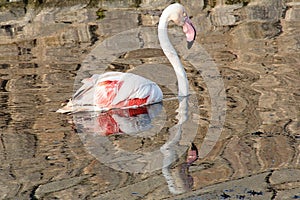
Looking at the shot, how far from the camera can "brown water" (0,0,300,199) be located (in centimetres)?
603

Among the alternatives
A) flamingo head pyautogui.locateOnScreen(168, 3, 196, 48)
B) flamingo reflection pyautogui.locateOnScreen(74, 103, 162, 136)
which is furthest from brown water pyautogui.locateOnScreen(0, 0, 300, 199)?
flamingo head pyautogui.locateOnScreen(168, 3, 196, 48)

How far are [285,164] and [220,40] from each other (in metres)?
4.75

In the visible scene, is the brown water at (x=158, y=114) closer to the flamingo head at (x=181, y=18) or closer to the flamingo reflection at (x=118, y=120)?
the flamingo reflection at (x=118, y=120)

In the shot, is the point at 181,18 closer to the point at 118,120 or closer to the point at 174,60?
the point at 174,60

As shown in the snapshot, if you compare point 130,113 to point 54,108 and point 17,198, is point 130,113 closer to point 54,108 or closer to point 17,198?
point 54,108

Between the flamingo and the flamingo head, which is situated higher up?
the flamingo head

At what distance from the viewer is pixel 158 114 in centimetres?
786

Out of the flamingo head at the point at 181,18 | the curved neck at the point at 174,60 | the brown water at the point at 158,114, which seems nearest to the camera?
the brown water at the point at 158,114

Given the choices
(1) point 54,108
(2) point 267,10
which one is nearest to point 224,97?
(1) point 54,108

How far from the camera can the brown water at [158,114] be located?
6027 mm

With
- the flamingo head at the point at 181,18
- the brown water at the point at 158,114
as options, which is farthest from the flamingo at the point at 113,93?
the flamingo head at the point at 181,18

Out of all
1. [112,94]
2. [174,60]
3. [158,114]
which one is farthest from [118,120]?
[174,60]

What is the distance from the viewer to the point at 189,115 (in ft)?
25.4

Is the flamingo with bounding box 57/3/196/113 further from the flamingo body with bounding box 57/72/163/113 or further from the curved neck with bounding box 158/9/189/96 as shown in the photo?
the curved neck with bounding box 158/9/189/96
